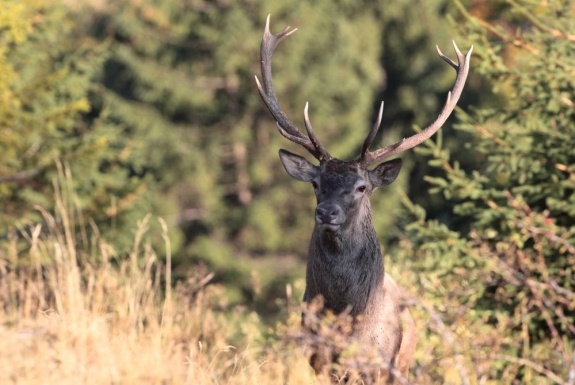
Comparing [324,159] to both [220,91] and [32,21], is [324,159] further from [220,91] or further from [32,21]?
[220,91]

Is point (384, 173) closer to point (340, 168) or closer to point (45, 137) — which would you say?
point (340, 168)

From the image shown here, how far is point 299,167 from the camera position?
7.74 metres

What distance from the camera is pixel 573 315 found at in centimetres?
876

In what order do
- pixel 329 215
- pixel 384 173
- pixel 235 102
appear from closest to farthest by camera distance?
pixel 329 215
pixel 384 173
pixel 235 102

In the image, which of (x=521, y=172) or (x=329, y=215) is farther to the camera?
(x=521, y=172)

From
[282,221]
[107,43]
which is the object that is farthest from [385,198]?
[107,43]

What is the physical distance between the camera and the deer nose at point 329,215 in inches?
270

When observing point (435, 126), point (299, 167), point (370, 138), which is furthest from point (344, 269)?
point (435, 126)

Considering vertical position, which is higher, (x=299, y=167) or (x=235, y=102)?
(x=299, y=167)

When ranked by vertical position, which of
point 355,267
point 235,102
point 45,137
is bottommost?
point 235,102

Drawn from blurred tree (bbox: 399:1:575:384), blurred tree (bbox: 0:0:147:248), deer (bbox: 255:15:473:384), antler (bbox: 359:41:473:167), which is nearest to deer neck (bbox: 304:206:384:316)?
deer (bbox: 255:15:473:384)

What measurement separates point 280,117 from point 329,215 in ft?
4.07

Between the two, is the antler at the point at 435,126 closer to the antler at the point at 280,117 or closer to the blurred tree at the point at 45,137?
the antler at the point at 280,117

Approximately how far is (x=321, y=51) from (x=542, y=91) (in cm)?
2877
